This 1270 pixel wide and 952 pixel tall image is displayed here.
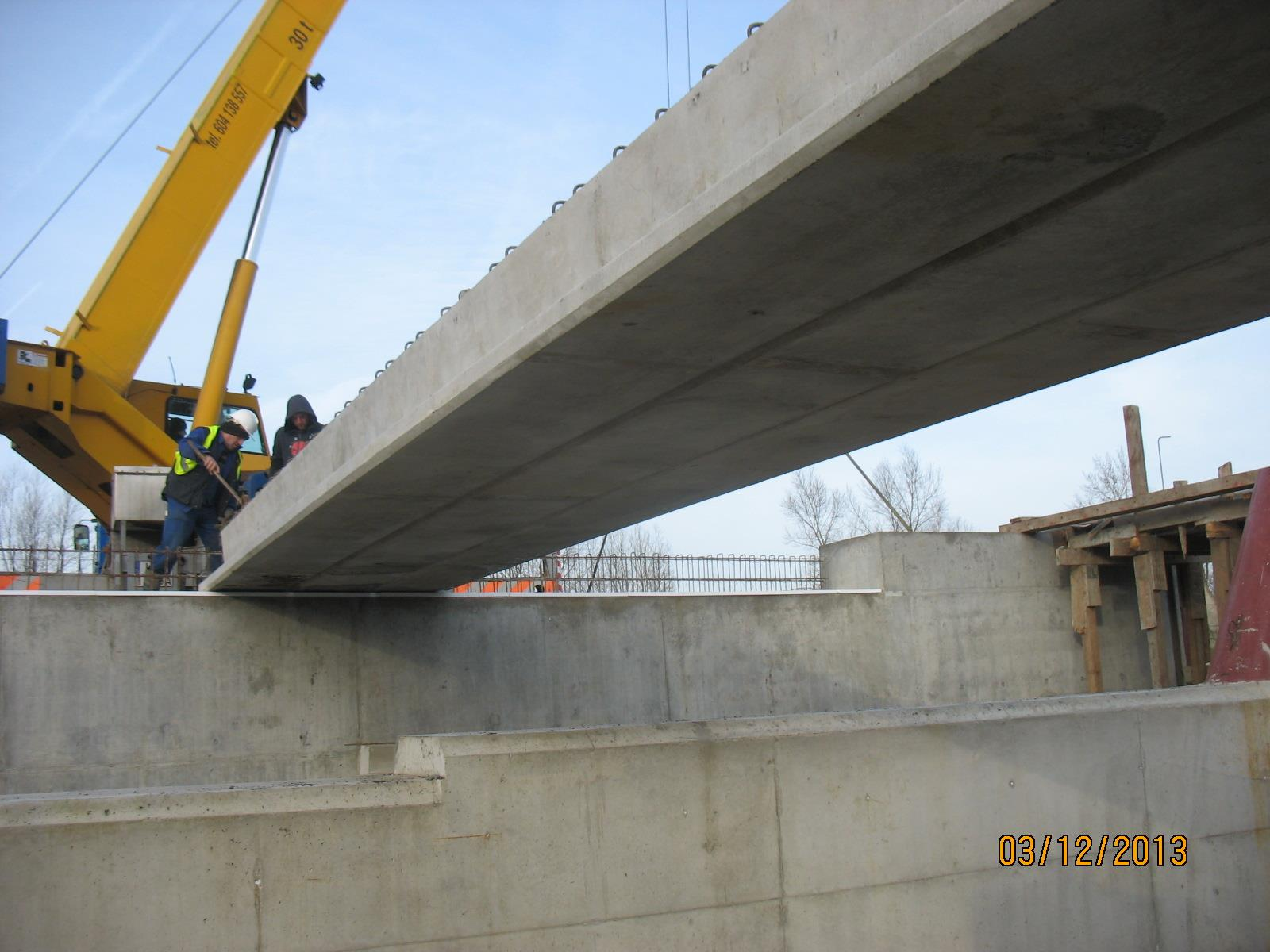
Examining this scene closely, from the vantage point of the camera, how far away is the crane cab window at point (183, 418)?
19.9 meters

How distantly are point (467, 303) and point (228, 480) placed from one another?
309 inches

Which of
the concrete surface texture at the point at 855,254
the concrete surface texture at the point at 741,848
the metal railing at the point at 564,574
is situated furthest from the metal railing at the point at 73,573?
the concrete surface texture at the point at 741,848

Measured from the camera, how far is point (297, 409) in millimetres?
13070

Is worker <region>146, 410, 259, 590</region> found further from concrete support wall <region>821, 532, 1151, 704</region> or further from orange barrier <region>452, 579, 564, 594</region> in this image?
concrete support wall <region>821, 532, 1151, 704</region>

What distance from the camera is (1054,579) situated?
19016mm

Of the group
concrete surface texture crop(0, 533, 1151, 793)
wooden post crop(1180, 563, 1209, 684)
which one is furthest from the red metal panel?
wooden post crop(1180, 563, 1209, 684)

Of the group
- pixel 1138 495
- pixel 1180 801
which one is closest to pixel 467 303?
pixel 1180 801

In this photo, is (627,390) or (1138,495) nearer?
(627,390)

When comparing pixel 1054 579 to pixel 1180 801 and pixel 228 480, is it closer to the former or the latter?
pixel 1180 801

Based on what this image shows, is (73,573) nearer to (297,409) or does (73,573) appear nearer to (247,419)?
(297,409)

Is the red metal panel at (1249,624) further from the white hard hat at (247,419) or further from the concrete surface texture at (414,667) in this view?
the white hard hat at (247,419)

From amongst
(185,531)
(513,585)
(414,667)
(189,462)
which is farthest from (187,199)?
(414,667)
